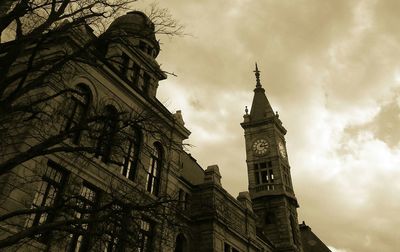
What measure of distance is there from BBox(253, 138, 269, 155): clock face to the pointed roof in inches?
143

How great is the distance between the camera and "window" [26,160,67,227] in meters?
15.0

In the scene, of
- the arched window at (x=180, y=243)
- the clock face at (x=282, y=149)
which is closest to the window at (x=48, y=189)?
the arched window at (x=180, y=243)

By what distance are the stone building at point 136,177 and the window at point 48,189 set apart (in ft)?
0.13

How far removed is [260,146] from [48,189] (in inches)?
1671

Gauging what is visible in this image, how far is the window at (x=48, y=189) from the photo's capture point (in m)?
15.0

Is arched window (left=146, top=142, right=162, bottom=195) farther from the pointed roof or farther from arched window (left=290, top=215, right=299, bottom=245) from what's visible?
the pointed roof

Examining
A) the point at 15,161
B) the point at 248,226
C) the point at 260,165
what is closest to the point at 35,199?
the point at 15,161

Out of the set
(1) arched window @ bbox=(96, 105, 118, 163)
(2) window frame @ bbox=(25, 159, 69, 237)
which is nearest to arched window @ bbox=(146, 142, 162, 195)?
(2) window frame @ bbox=(25, 159, 69, 237)

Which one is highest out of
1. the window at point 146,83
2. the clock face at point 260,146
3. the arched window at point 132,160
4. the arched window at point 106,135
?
the clock face at point 260,146

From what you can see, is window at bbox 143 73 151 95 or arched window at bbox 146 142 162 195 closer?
arched window at bbox 146 142 162 195

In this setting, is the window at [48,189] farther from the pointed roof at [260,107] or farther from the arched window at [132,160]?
the pointed roof at [260,107]

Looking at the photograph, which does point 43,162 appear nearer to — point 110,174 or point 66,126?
point 66,126

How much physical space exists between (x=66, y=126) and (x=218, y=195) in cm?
1476

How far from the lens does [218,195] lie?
29109 millimetres
